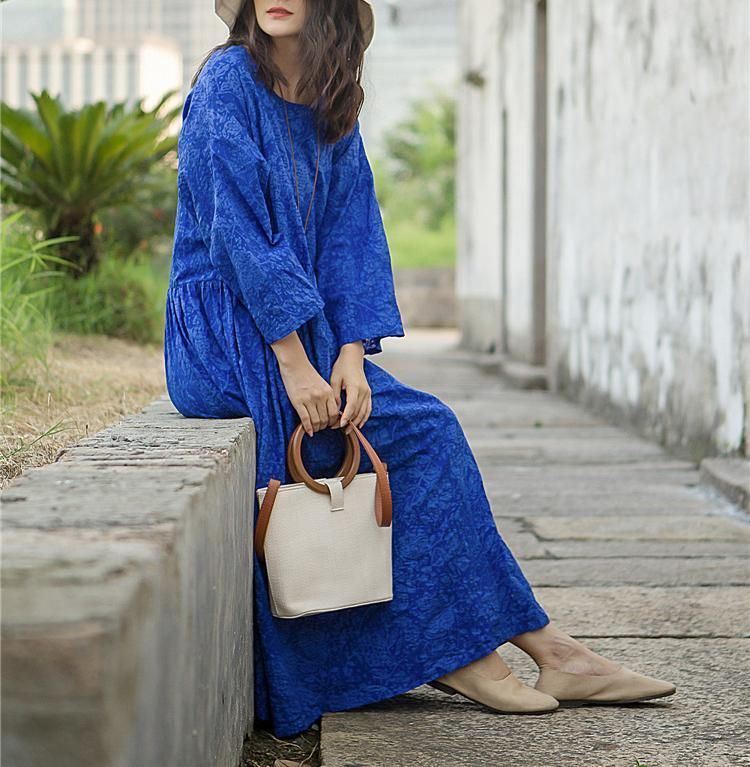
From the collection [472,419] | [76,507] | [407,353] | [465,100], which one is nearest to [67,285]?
[472,419]

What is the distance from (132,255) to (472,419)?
225cm

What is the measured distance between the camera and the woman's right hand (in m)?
1.95

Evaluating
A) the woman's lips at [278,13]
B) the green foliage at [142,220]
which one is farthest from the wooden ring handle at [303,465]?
the green foliage at [142,220]

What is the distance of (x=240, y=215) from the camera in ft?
6.34

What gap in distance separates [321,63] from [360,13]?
0.64 ft

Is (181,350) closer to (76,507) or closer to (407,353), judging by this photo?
(76,507)

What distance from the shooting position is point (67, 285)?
5.74 meters

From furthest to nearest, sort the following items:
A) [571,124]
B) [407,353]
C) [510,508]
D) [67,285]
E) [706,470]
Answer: [407,353] < [571,124] < [67,285] < [706,470] < [510,508]

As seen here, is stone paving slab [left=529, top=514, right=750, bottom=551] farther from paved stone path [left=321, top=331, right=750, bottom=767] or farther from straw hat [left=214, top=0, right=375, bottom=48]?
straw hat [left=214, top=0, right=375, bottom=48]

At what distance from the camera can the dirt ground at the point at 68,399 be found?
227 centimetres

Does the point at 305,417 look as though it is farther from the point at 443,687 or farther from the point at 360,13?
the point at 360,13

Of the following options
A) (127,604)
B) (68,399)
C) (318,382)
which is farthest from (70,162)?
(127,604)

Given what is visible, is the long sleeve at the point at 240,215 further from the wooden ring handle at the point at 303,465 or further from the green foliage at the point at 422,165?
the green foliage at the point at 422,165

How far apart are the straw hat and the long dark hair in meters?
0.01
